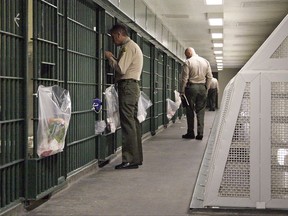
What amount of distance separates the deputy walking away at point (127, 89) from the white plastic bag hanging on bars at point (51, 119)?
4.26 ft

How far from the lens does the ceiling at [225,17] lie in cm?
816

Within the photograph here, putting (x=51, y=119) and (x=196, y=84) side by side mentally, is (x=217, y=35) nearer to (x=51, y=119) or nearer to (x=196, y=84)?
(x=196, y=84)

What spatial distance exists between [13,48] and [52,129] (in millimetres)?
717

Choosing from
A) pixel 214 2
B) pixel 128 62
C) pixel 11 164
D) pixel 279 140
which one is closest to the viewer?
pixel 11 164

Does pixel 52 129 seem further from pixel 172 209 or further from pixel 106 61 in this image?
pixel 106 61

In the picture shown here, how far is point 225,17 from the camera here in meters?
9.64

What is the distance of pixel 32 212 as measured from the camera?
10.1 feet

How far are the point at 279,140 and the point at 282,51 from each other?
66cm

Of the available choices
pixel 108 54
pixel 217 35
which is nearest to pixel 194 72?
pixel 108 54

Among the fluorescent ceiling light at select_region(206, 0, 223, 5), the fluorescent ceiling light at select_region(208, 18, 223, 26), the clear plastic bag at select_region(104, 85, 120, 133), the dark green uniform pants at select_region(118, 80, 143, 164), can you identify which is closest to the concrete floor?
the dark green uniform pants at select_region(118, 80, 143, 164)

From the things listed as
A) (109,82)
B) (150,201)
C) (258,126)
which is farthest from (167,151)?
(258,126)

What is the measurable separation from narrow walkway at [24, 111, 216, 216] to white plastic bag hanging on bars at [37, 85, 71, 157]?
448 millimetres

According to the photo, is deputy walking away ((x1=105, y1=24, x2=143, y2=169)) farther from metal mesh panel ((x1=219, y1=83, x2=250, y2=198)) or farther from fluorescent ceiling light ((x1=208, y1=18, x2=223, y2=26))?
fluorescent ceiling light ((x1=208, y1=18, x2=223, y2=26))

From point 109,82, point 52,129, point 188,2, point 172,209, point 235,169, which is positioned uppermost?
point 188,2
